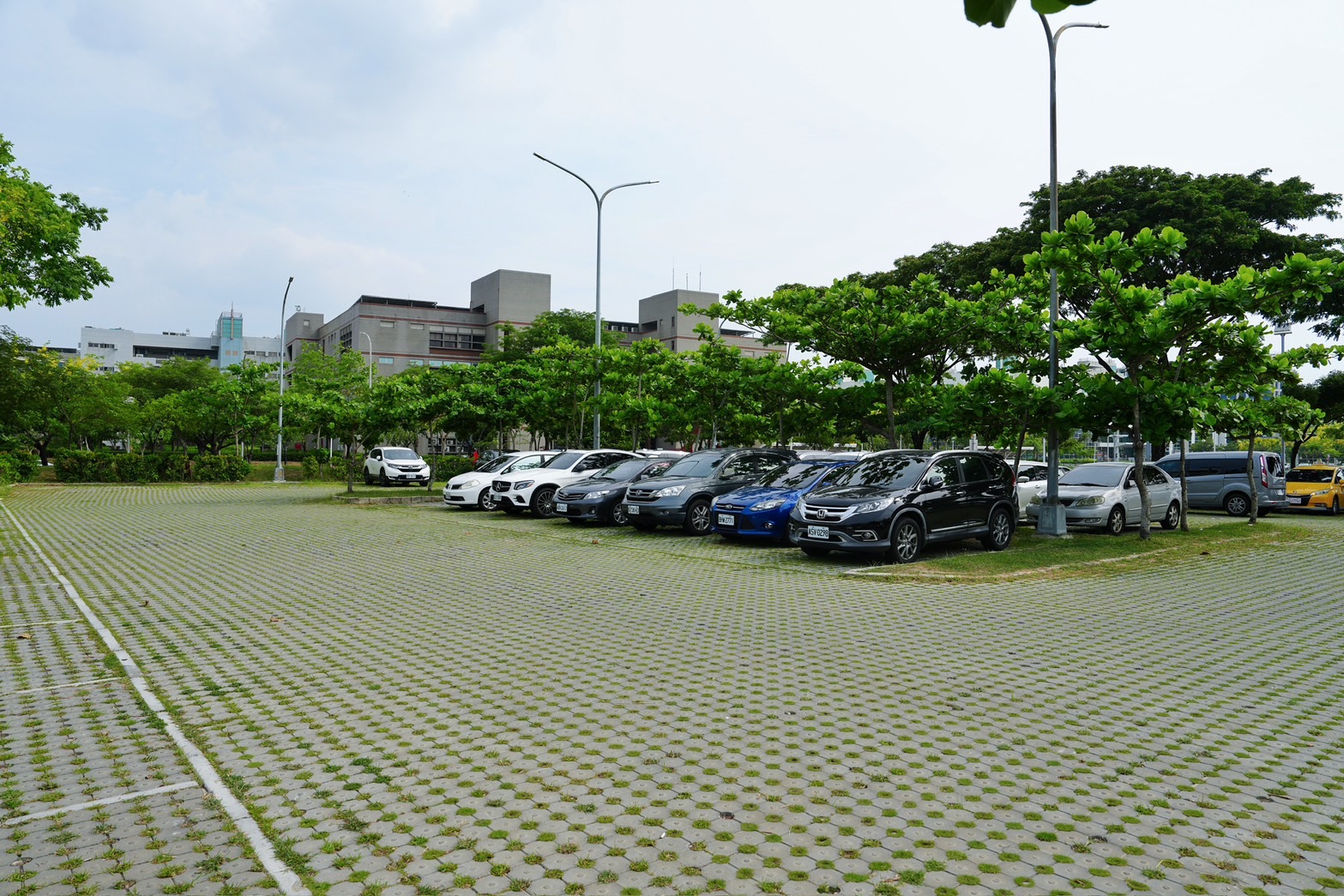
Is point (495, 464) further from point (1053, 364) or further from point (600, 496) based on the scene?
point (1053, 364)

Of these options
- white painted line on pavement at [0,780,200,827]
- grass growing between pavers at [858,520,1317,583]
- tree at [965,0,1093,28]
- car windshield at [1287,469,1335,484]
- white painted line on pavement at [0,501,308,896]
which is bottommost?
white painted line on pavement at [0,780,200,827]

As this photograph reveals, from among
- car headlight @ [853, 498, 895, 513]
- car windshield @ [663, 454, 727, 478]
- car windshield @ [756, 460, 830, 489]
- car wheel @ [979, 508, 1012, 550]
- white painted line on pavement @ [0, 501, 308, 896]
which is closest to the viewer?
white painted line on pavement @ [0, 501, 308, 896]

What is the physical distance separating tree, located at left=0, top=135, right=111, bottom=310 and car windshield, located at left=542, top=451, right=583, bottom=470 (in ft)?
37.6

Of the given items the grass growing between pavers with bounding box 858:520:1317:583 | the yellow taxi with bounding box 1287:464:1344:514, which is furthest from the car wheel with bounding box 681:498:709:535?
the yellow taxi with bounding box 1287:464:1344:514

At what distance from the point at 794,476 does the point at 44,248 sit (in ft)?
65.5

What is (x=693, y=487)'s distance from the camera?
16656mm

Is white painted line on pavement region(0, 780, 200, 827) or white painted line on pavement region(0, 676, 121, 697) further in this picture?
white painted line on pavement region(0, 676, 121, 697)

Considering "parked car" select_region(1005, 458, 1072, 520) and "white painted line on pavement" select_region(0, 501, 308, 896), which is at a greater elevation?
"parked car" select_region(1005, 458, 1072, 520)

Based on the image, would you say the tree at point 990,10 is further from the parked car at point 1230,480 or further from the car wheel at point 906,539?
the parked car at point 1230,480

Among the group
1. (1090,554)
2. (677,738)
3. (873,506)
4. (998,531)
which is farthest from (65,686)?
(1090,554)

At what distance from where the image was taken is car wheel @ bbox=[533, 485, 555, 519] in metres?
20.9

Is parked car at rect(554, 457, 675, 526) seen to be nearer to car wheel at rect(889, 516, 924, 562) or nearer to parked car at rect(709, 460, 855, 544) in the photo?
parked car at rect(709, 460, 855, 544)

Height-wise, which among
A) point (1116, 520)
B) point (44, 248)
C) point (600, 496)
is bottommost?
point (1116, 520)

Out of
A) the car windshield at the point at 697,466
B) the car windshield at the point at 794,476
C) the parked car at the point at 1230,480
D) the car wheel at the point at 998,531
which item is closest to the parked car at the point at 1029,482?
the car wheel at the point at 998,531
